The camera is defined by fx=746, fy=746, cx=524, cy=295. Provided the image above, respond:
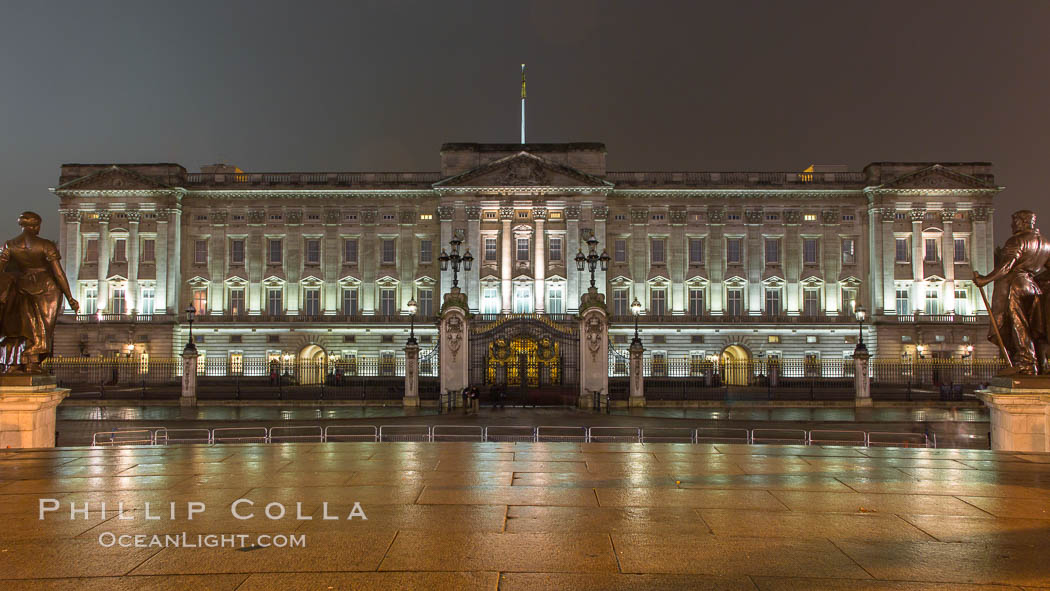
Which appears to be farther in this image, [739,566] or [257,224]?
[257,224]

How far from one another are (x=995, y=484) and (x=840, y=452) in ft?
10.4

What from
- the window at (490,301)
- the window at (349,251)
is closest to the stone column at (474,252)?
the window at (490,301)

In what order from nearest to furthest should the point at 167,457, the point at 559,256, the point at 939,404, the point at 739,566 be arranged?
the point at 739,566 → the point at 167,457 → the point at 939,404 → the point at 559,256

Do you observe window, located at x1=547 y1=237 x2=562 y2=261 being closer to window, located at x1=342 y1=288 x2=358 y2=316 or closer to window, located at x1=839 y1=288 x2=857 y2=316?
window, located at x1=342 y1=288 x2=358 y2=316

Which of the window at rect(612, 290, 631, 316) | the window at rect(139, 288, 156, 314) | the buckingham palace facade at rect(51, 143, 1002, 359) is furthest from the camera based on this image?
the window at rect(139, 288, 156, 314)

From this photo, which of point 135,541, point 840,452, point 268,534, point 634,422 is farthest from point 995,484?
point 634,422

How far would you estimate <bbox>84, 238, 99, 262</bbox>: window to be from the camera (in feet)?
190

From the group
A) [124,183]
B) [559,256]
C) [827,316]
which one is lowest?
[827,316]

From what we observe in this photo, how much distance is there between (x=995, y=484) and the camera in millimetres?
9234

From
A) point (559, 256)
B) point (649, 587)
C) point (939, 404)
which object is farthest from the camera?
point (559, 256)

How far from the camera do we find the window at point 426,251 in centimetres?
5812

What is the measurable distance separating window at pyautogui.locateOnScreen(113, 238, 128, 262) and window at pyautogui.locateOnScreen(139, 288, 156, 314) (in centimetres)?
297

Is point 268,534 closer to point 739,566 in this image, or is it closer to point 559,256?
point 739,566

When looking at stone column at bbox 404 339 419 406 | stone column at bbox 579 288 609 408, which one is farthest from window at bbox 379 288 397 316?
stone column at bbox 579 288 609 408
